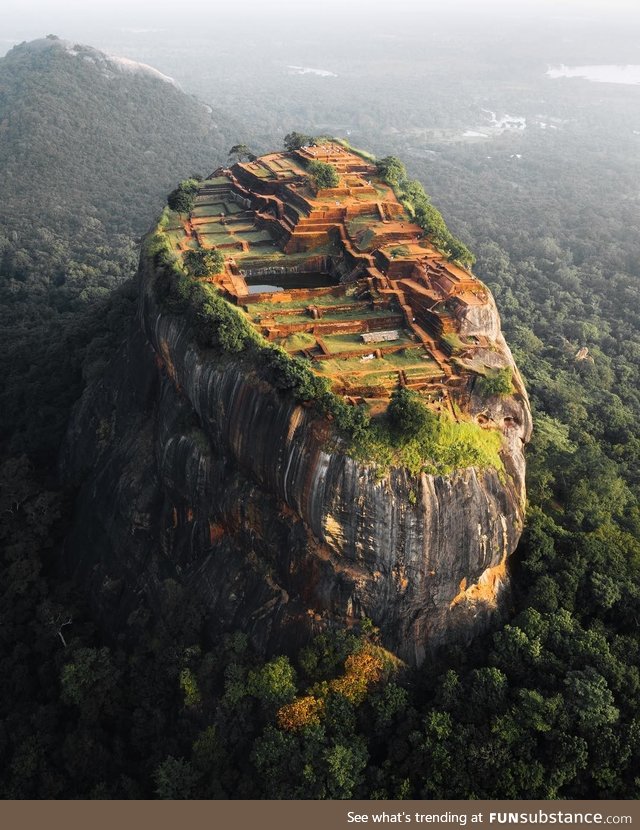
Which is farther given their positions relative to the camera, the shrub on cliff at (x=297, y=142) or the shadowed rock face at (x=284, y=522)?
the shrub on cliff at (x=297, y=142)

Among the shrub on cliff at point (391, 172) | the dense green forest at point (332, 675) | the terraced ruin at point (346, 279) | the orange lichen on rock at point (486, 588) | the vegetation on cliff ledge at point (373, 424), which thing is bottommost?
the dense green forest at point (332, 675)

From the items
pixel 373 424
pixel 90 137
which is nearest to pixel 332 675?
pixel 373 424

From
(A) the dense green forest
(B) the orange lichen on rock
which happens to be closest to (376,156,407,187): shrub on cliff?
(A) the dense green forest

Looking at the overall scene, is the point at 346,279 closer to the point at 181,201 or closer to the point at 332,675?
the point at 181,201

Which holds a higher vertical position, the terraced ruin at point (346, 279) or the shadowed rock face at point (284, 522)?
the terraced ruin at point (346, 279)

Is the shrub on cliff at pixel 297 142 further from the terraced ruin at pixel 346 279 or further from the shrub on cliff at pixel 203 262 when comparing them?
the shrub on cliff at pixel 203 262

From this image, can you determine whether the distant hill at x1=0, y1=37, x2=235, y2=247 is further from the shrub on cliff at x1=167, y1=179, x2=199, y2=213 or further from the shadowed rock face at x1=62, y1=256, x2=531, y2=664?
the shadowed rock face at x1=62, y1=256, x2=531, y2=664

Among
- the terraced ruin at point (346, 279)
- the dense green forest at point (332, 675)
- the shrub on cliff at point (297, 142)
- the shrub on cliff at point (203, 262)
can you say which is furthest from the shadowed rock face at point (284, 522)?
the shrub on cliff at point (297, 142)
